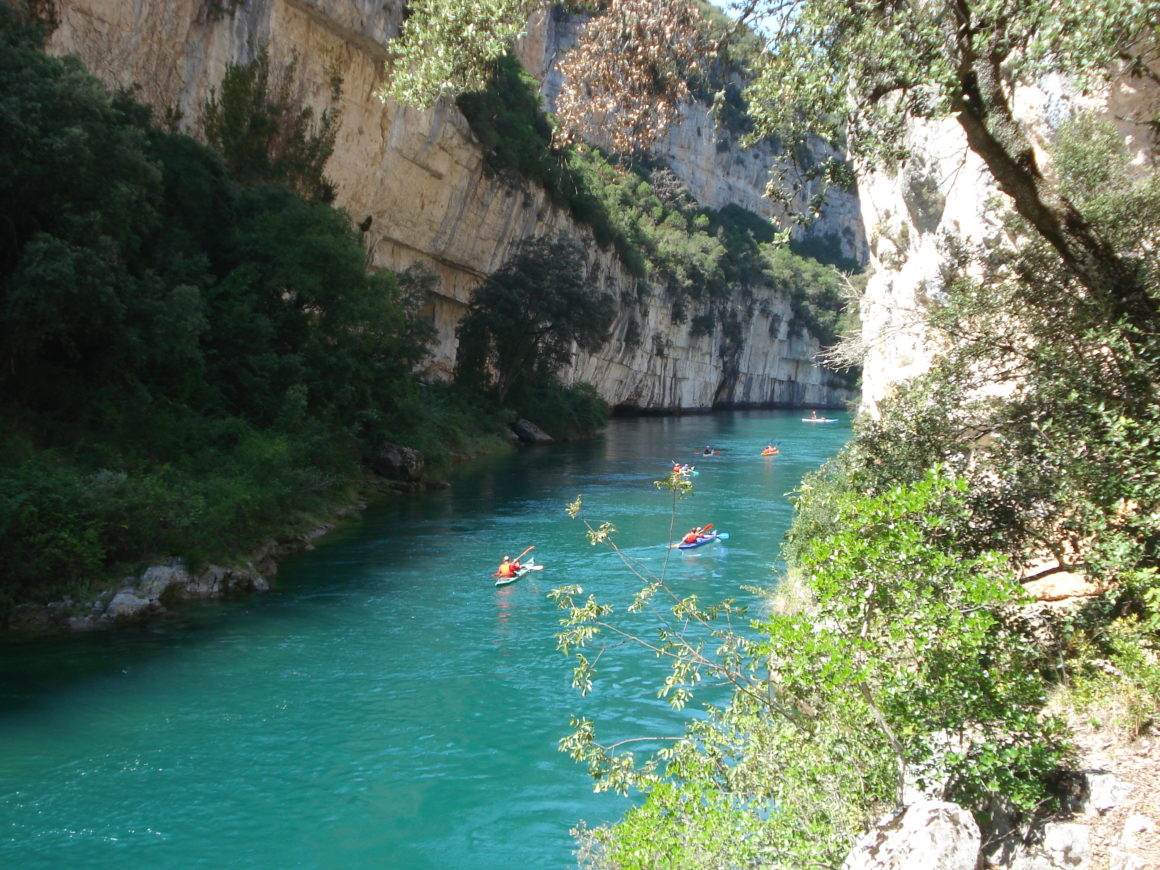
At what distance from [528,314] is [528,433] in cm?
493

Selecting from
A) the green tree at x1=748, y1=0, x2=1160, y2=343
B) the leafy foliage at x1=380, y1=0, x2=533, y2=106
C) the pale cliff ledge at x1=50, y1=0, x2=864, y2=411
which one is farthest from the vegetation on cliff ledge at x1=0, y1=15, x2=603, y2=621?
the green tree at x1=748, y1=0, x2=1160, y2=343

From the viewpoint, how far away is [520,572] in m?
15.5

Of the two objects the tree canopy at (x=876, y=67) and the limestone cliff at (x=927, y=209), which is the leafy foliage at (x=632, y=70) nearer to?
the tree canopy at (x=876, y=67)

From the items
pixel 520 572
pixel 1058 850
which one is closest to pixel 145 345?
pixel 520 572

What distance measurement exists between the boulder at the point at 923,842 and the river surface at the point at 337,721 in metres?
2.73

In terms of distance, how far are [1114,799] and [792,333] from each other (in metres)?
82.6

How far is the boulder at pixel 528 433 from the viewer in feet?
127

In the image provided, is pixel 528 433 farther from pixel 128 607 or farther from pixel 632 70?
pixel 632 70

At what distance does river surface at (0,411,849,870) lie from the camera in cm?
741

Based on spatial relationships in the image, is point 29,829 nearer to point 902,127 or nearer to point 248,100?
point 902,127

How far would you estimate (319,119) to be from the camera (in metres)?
27.5

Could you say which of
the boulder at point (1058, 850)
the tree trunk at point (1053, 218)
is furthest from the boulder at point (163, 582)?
the tree trunk at point (1053, 218)

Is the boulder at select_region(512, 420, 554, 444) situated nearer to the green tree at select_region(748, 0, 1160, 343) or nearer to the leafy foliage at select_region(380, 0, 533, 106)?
the leafy foliage at select_region(380, 0, 533, 106)

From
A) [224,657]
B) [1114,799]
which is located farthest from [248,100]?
[1114,799]
